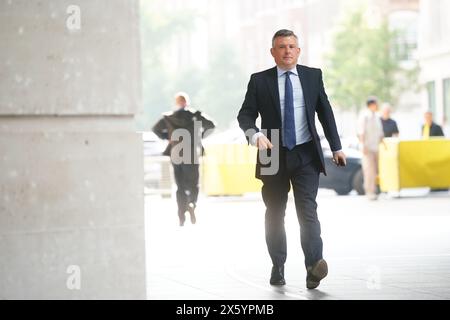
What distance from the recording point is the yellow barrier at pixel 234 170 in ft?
91.7

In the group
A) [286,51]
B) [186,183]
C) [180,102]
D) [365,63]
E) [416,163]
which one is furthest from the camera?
[365,63]

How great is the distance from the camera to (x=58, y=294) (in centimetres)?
629

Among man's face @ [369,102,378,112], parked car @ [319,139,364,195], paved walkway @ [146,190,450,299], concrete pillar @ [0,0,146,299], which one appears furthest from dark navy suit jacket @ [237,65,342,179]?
parked car @ [319,139,364,195]

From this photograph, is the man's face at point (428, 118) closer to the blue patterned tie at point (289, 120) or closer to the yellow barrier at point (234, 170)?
the yellow barrier at point (234, 170)

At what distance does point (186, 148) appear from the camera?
18641 millimetres

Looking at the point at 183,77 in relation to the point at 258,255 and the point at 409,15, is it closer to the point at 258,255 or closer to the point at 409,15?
the point at 409,15

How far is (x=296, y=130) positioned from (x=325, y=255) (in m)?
3.39

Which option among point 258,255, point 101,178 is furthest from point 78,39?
point 258,255

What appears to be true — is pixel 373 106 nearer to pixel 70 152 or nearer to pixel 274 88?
pixel 274 88

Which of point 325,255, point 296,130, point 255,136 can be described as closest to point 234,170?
point 325,255

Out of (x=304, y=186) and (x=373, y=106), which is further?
(x=373, y=106)

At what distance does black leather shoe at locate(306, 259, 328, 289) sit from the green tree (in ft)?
162

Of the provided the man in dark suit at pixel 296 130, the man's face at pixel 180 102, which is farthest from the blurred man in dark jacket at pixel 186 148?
the man in dark suit at pixel 296 130
